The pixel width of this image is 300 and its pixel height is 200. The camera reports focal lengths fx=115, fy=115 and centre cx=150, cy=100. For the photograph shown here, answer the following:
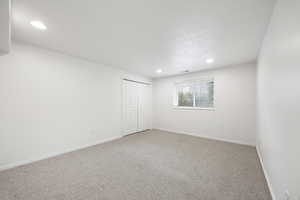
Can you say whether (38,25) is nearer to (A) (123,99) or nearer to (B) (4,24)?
(B) (4,24)

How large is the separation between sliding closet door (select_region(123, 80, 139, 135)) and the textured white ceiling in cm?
173

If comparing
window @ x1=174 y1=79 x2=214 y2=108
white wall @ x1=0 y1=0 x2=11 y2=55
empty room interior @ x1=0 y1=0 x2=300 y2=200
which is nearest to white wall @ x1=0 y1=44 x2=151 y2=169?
empty room interior @ x1=0 y1=0 x2=300 y2=200

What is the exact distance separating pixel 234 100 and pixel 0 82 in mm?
5297

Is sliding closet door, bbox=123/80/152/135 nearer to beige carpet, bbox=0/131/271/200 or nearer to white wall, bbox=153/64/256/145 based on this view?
white wall, bbox=153/64/256/145

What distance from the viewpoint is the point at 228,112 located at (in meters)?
3.53

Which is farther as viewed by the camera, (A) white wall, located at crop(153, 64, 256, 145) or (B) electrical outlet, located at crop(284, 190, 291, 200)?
(A) white wall, located at crop(153, 64, 256, 145)

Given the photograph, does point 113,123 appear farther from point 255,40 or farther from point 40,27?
point 255,40

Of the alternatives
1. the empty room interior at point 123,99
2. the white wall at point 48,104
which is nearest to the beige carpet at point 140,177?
the empty room interior at point 123,99

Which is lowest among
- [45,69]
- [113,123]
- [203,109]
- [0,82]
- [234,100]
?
[113,123]

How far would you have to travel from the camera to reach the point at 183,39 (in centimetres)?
204

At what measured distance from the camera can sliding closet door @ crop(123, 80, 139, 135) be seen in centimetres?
418

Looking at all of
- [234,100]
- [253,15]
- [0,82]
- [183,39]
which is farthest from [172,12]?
[234,100]

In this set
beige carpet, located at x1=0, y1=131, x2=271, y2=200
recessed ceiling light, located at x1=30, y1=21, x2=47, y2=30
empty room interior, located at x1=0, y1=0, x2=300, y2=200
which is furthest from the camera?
recessed ceiling light, located at x1=30, y1=21, x2=47, y2=30

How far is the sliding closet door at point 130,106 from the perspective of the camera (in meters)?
4.18
